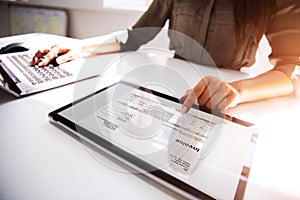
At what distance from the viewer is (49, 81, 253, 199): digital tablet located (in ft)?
0.92

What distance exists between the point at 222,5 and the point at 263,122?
435 millimetres

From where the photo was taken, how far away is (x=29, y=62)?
661mm

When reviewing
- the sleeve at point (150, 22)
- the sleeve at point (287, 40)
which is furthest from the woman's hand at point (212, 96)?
the sleeve at point (150, 22)

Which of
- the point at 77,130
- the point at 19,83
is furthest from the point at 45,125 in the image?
the point at 19,83

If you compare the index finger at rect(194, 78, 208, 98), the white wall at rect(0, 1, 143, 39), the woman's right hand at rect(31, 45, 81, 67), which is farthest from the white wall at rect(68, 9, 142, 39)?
the index finger at rect(194, 78, 208, 98)

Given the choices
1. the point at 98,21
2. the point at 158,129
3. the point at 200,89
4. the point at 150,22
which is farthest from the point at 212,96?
the point at 98,21

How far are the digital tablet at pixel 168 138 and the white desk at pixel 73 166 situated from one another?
2cm

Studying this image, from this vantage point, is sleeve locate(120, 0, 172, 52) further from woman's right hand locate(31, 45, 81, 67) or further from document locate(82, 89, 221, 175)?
document locate(82, 89, 221, 175)

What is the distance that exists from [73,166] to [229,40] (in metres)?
0.66

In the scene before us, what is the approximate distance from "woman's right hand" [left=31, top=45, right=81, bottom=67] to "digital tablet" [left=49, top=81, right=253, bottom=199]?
0.94 ft

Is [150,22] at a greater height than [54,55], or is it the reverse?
[150,22]

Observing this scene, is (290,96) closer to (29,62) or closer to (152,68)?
(152,68)

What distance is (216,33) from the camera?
29.3 inches

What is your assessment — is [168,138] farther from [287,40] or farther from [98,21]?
[98,21]
